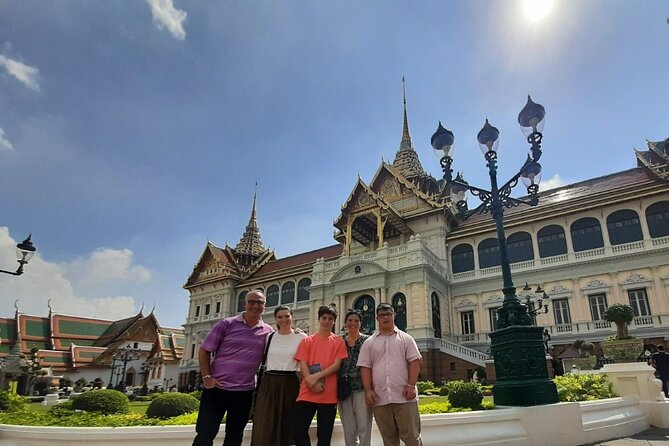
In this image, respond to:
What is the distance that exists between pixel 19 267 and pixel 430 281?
18341 mm

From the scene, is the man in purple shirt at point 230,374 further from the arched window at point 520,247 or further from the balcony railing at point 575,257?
the arched window at point 520,247

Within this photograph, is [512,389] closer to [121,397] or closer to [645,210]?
[121,397]

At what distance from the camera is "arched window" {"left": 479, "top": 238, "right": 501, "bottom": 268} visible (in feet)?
79.3

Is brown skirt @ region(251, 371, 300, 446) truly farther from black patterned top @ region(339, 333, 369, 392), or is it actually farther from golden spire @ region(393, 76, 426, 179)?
golden spire @ region(393, 76, 426, 179)

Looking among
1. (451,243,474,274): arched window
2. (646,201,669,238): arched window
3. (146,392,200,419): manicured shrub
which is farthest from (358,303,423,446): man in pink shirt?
(451,243,474,274): arched window

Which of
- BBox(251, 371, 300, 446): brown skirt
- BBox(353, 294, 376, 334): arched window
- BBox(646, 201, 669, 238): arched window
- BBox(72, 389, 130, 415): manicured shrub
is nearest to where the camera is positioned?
BBox(251, 371, 300, 446): brown skirt

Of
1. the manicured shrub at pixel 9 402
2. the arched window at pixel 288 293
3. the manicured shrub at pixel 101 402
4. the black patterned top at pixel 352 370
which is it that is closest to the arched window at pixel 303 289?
the arched window at pixel 288 293

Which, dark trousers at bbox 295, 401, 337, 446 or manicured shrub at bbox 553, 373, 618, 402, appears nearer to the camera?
dark trousers at bbox 295, 401, 337, 446

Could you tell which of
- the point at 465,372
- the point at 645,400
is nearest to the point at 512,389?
the point at 645,400

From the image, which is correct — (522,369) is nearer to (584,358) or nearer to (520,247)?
(584,358)

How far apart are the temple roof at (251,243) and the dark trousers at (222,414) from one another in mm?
40417

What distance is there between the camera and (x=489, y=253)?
24.5 meters

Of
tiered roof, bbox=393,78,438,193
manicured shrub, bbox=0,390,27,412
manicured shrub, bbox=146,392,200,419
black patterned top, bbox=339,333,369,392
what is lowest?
manicured shrub, bbox=0,390,27,412

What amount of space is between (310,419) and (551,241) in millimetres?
22645
